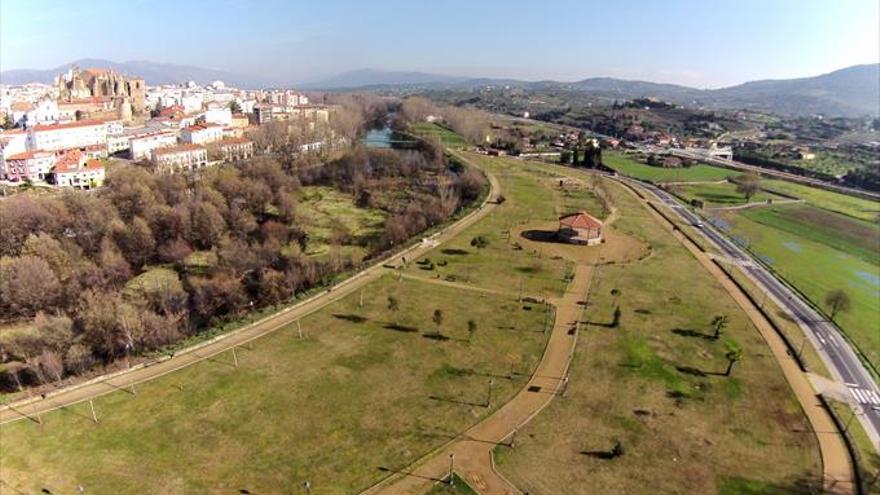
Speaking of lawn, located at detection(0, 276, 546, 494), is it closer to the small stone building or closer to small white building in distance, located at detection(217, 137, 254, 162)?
the small stone building

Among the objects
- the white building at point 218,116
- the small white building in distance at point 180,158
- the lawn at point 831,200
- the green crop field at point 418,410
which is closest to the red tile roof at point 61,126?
the small white building in distance at point 180,158

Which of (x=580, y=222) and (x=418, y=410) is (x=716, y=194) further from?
(x=418, y=410)

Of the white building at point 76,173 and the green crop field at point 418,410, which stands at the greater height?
the white building at point 76,173

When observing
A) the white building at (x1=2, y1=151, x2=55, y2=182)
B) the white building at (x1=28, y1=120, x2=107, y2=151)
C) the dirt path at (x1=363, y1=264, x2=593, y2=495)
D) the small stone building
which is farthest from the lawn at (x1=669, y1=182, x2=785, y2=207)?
the white building at (x1=28, y1=120, x2=107, y2=151)

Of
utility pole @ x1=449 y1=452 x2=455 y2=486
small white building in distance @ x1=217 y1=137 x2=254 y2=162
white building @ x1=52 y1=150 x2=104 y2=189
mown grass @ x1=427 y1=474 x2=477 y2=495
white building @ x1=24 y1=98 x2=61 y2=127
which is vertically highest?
white building @ x1=24 y1=98 x2=61 y2=127

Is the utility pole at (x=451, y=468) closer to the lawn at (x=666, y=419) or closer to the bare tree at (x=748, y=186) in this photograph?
the lawn at (x=666, y=419)

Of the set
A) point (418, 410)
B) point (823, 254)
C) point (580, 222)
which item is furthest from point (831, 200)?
point (418, 410)

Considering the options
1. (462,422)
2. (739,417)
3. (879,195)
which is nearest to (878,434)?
(739,417)
